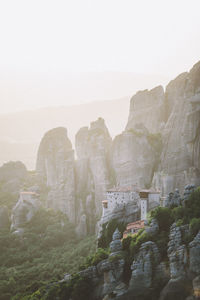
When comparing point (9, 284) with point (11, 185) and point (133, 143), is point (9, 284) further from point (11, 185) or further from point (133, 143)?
point (11, 185)

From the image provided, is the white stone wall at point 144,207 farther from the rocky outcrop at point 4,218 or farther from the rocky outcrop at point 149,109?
the rocky outcrop at point 4,218

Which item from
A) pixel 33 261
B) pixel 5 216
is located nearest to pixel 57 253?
pixel 33 261

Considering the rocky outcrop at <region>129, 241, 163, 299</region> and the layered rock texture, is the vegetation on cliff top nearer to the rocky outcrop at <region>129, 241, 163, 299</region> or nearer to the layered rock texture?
the layered rock texture

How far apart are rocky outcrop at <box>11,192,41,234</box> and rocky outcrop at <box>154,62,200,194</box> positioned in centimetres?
3253

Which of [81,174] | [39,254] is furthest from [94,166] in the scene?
[39,254]

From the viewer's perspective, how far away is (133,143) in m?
76.4

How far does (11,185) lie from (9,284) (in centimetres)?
4928

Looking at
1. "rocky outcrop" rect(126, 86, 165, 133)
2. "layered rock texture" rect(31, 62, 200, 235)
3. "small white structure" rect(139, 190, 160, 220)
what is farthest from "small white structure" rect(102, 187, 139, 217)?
"rocky outcrop" rect(126, 86, 165, 133)

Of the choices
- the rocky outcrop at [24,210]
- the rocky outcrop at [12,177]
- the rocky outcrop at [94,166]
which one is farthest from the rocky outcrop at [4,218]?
the rocky outcrop at [94,166]

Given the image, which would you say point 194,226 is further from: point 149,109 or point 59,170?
point 59,170

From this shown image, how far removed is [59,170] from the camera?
93000 mm

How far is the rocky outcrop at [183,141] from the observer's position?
63.1m

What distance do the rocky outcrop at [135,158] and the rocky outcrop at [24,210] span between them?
70.9ft

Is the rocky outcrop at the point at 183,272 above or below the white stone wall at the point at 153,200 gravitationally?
below
